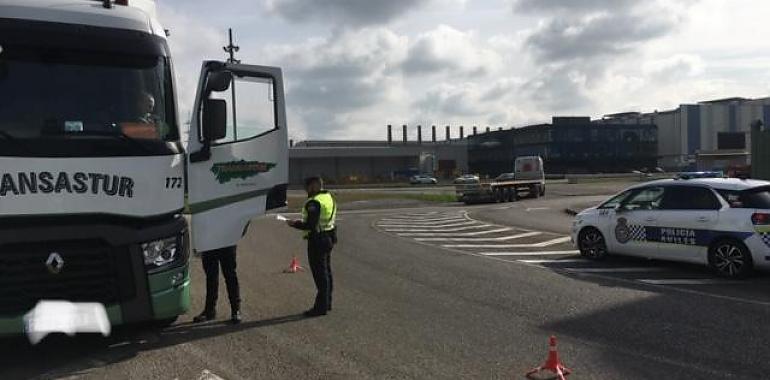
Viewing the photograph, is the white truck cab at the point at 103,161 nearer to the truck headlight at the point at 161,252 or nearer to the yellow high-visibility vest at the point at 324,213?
the truck headlight at the point at 161,252

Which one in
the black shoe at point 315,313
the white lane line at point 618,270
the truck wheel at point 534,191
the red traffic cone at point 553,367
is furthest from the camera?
the truck wheel at point 534,191

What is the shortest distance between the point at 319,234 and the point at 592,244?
6.91 meters

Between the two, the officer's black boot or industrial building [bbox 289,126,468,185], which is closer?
the officer's black boot

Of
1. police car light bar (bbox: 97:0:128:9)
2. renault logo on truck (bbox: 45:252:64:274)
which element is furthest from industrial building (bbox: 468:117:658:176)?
renault logo on truck (bbox: 45:252:64:274)

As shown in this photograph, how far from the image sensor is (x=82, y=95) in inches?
249

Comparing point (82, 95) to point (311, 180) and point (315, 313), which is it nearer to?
point (311, 180)

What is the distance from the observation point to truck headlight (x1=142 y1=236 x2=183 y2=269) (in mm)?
6297

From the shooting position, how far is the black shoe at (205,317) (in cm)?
810

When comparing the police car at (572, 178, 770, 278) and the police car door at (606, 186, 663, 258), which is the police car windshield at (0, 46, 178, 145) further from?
the police car door at (606, 186, 663, 258)

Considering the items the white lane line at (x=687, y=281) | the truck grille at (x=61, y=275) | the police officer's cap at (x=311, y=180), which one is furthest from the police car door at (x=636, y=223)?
the truck grille at (x=61, y=275)

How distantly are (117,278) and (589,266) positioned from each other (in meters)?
8.90

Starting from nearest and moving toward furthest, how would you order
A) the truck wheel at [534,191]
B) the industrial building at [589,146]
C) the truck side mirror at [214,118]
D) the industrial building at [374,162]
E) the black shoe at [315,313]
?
the truck side mirror at [214,118] → the black shoe at [315,313] → the truck wheel at [534,191] → the industrial building at [374,162] → the industrial building at [589,146]

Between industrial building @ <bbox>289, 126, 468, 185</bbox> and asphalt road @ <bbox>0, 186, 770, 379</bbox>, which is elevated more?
industrial building @ <bbox>289, 126, 468, 185</bbox>

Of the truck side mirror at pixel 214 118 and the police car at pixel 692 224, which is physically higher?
the truck side mirror at pixel 214 118
